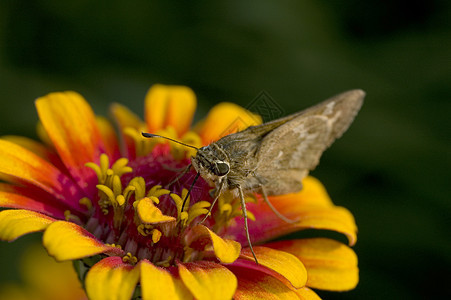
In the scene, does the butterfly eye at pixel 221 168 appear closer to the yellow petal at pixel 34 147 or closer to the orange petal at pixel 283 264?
the orange petal at pixel 283 264

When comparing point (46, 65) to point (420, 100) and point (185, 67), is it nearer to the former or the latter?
point (185, 67)

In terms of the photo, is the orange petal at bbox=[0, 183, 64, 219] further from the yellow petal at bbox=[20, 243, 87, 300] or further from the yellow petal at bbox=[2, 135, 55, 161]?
the yellow petal at bbox=[20, 243, 87, 300]

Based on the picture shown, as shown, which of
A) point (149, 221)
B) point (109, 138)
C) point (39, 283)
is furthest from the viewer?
point (39, 283)

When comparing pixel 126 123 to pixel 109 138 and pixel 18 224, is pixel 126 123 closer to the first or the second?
pixel 109 138

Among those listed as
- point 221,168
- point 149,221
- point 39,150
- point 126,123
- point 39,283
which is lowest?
point 39,283

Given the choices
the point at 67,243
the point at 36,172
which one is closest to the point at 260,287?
the point at 67,243

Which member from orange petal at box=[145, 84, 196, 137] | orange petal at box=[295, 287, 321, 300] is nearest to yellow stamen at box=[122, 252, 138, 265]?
orange petal at box=[295, 287, 321, 300]

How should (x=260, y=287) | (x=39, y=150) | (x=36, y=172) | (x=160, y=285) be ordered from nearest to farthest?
(x=160, y=285)
(x=260, y=287)
(x=36, y=172)
(x=39, y=150)
